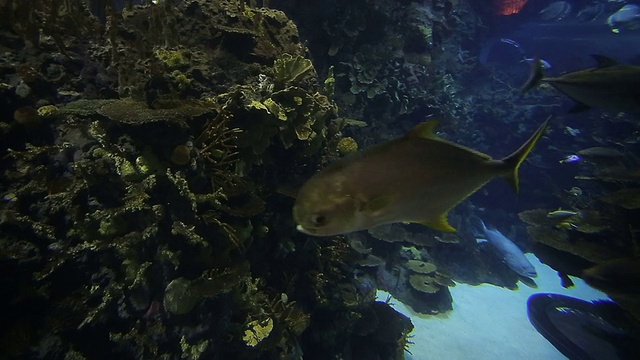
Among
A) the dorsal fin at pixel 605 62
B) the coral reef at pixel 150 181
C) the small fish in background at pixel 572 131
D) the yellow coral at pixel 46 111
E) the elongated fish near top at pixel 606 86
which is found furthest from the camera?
the small fish in background at pixel 572 131

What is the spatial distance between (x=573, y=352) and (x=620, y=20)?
1798cm

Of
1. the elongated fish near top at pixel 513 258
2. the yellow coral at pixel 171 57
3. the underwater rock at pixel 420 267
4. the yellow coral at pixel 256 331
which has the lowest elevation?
the elongated fish near top at pixel 513 258

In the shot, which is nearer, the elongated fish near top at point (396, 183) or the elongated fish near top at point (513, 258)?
the elongated fish near top at point (396, 183)

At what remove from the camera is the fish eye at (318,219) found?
153 centimetres

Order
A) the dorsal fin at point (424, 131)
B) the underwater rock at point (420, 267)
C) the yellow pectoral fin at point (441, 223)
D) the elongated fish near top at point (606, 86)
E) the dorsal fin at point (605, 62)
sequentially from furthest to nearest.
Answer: the underwater rock at point (420, 267)
the dorsal fin at point (605, 62)
the elongated fish near top at point (606, 86)
the yellow pectoral fin at point (441, 223)
the dorsal fin at point (424, 131)

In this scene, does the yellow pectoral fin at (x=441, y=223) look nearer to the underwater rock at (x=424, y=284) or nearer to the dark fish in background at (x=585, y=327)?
the dark fish in background at (x=585, y=327)

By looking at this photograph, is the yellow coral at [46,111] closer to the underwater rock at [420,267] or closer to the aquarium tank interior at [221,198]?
the aquarium tank interior at [221,198]

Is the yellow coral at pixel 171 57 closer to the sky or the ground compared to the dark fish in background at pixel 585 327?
closer to the sky

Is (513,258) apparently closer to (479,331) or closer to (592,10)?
(479,331)

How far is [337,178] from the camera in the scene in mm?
1575

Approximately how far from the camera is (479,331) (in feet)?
24.6

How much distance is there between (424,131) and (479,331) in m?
7.48

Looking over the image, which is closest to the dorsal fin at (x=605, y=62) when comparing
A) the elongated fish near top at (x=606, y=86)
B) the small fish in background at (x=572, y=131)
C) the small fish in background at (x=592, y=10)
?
the elongated fish near top at (x=606, y=86)

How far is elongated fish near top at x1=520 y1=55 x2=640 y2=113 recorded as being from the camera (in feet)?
12.0
